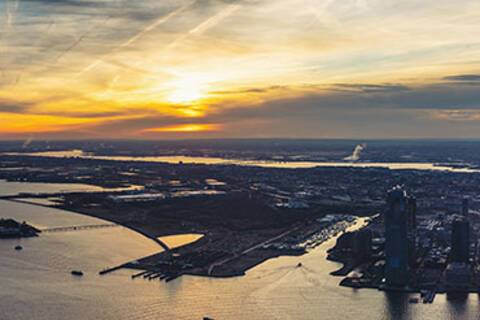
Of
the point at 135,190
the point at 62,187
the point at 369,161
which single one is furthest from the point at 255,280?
the point at 369,161

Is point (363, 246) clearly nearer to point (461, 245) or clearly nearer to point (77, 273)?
point (461, 245)

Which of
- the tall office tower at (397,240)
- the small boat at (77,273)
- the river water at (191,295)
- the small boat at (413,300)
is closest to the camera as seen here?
the river water at (191,295)

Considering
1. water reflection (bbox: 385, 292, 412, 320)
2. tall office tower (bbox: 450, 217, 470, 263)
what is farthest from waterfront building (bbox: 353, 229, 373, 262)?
water reflection (bbox: 385, 292, 412, 320)

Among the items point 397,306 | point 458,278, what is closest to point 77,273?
point 397,306

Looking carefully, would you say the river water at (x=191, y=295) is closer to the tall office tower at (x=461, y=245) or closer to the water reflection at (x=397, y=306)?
the water reflection at (x=397, y=306)

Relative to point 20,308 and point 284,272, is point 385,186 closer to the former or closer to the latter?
point 284,272

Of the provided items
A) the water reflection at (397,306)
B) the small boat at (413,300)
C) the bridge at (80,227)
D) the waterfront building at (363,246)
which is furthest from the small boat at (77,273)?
the bridge at (80,227)
